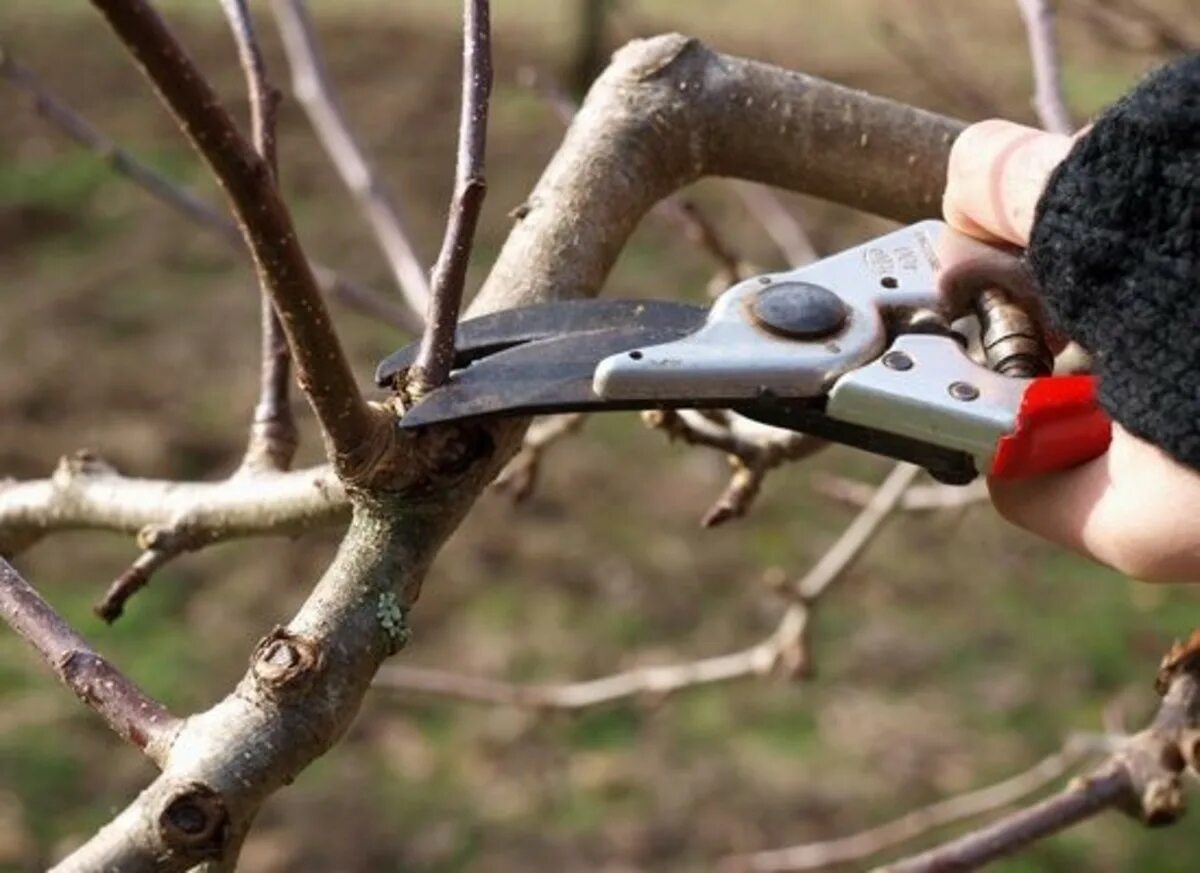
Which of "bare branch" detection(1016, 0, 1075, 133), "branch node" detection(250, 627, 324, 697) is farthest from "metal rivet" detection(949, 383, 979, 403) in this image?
"bare branch" detection(1016, 0, 1075, 133)

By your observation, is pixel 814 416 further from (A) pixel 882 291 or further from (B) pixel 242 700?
(B) pixel 242 700

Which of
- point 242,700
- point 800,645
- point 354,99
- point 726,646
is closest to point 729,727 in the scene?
point 726,646

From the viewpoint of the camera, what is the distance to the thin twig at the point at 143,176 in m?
1.52

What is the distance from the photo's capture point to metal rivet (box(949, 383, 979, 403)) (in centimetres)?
91

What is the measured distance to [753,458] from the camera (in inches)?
47.4

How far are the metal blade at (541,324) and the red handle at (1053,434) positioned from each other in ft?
0.63

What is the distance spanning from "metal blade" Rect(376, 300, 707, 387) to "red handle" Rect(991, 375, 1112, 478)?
0.63ft

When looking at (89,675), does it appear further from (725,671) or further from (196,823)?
(725,671)

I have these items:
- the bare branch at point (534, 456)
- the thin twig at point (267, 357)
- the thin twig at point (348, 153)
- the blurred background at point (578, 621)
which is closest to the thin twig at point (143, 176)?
the thin twig at point (348, 153)

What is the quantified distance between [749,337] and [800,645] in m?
0.82

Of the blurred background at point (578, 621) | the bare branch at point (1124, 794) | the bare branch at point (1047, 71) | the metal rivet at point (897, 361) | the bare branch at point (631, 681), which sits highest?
the metal rivet at point (897, 361)

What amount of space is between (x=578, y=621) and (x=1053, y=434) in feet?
8.48

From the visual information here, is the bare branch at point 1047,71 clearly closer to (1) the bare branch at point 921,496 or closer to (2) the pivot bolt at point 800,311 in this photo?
(1) the bare branch at point 921,496

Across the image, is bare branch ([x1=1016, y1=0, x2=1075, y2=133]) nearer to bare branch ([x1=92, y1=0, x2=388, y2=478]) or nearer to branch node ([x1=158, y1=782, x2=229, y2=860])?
bare branch ([x1=92, y1=0, x2=388, y2=478])
